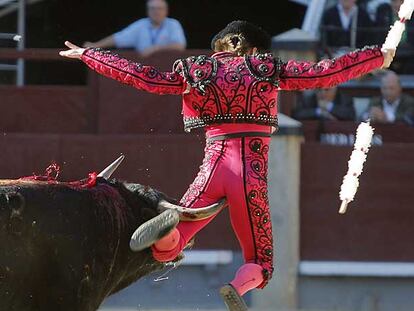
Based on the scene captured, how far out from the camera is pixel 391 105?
8.81 meters

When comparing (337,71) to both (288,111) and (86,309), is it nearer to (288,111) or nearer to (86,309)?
(86,309)

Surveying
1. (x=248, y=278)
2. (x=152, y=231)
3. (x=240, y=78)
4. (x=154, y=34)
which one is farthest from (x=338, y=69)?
(x=154, y=34)

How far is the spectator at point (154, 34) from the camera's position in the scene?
864cm

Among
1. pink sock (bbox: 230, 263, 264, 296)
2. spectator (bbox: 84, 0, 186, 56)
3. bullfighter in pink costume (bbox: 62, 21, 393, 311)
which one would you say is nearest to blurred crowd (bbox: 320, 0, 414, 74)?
spectator (bbox: 84, 0, 186, 56)

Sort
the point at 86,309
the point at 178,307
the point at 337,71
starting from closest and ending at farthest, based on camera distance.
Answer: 1. the point at 86,309
2. the point at 337,71
3. the point at 178,307

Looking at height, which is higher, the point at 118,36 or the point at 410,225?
the point at 118,36

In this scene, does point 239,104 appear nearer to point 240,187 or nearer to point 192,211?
point 240,187

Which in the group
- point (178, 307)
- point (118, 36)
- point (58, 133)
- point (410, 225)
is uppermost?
point (118, 36)

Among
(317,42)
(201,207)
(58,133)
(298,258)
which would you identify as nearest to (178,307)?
(298,258)

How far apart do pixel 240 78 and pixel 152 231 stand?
2.50 ft

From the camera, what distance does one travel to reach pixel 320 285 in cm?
866

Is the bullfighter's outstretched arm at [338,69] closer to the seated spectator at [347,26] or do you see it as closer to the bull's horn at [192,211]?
the bull's horn at [192,211]

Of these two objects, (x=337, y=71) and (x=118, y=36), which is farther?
(x=118, y=36)

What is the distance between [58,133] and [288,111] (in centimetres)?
156
